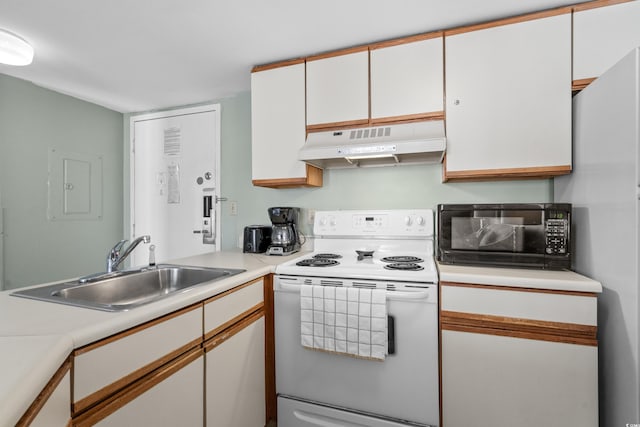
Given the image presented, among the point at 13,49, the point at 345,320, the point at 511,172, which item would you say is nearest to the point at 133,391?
the point at 345,320

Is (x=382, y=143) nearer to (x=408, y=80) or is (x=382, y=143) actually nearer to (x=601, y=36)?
(x=408, y=80)

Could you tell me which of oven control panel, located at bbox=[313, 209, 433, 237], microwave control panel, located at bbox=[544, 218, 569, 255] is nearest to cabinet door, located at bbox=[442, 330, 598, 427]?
microwave control panel, located at bbox=[544, 218, 569, 255]

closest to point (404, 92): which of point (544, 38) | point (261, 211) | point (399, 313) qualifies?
point (544, 38)

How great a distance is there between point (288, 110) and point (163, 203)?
1.66m

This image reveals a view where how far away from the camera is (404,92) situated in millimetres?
1830

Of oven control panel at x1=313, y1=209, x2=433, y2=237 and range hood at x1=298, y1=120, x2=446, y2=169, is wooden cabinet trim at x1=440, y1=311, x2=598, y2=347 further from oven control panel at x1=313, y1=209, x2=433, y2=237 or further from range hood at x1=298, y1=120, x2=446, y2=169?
range hood at x1=298, y1=120, x2=446, y2=169

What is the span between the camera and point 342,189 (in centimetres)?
231

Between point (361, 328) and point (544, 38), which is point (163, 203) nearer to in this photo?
point (361, 328)

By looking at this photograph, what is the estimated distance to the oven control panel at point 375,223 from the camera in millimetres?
2041

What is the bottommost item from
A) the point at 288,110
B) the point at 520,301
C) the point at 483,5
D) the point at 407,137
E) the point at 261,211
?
the point at 520,301

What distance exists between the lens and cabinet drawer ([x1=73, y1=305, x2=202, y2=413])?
2.63 feet

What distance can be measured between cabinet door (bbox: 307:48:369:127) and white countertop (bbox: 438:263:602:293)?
3.46 feet

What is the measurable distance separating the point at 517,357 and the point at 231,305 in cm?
128

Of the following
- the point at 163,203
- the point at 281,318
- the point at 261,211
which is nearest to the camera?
the point at 281,318
